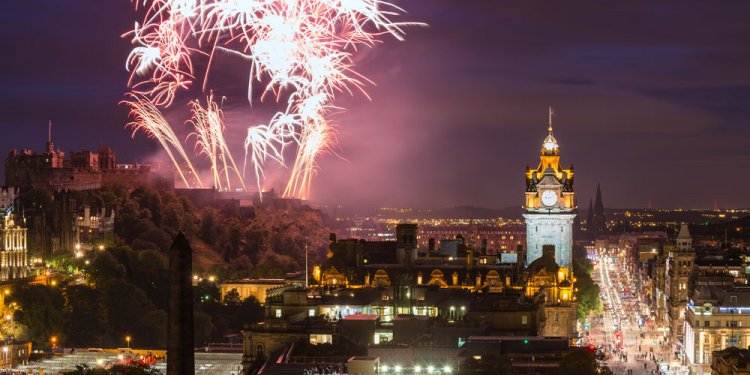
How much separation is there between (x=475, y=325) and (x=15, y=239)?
84.2 meters

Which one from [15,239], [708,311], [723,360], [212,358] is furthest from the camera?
[15,239]

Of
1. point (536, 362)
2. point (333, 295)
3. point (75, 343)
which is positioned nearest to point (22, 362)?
point (75, 343)

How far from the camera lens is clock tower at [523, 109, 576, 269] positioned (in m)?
155

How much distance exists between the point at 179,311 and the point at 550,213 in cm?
9168

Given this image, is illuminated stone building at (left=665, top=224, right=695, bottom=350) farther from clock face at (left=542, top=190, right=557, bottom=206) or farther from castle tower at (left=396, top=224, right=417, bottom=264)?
castle tower at (left=396, top=224, right=417, bottom=264)

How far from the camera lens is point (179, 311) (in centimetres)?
6750

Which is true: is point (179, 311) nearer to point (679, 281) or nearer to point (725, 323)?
point (725, 323)

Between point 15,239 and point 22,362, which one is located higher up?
point 15,239

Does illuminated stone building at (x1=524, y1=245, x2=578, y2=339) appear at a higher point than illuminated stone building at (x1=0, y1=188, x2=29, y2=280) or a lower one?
lower

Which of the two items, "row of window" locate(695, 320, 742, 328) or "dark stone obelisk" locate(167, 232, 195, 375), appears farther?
"row of window" locate(695, 320, 742, 328)

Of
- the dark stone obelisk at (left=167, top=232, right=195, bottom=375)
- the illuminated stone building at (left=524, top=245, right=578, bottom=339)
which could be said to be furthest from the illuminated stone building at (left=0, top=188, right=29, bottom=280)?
the dark stone obelisk at (left=167, top=232, right=195, bottom=375)

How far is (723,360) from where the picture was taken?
113625 mm

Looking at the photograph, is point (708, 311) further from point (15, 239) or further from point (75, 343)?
point (15, 239)

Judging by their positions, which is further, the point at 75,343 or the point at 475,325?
the point at 75,343
